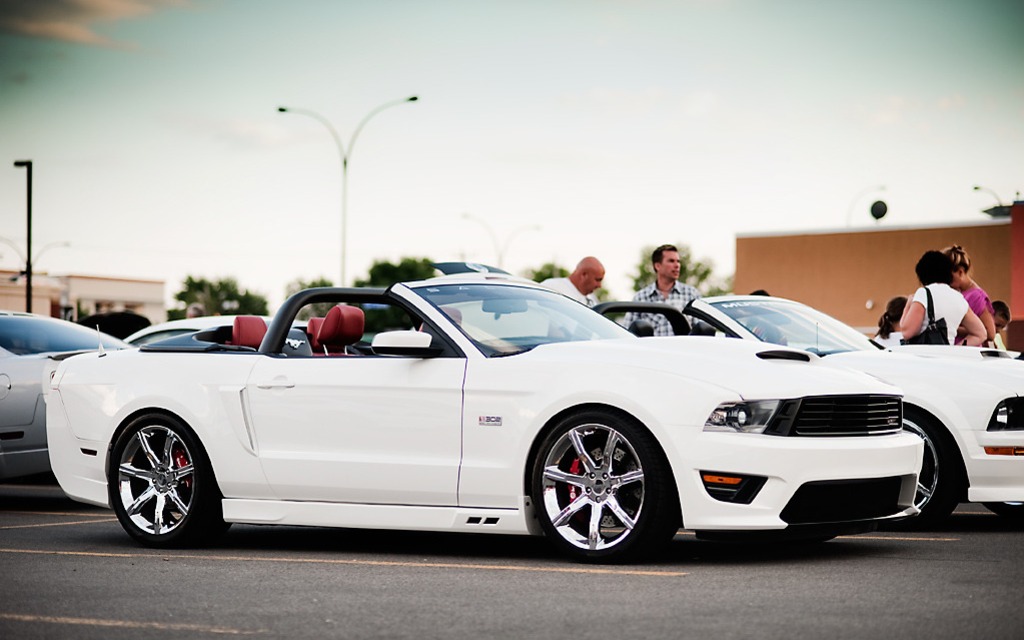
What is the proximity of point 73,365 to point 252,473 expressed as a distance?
5.81ft

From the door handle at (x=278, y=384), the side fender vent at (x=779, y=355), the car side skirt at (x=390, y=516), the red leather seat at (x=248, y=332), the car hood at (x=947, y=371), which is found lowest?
the car side skirt at (x=390, y=516)

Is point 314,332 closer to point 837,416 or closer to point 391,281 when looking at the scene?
point 837,416

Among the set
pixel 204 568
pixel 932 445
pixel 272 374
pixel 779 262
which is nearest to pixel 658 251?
pixel 932 445

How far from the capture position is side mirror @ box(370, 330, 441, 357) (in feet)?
26.0

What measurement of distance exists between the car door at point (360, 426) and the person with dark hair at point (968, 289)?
524 centimetres

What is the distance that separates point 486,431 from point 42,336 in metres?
6.14

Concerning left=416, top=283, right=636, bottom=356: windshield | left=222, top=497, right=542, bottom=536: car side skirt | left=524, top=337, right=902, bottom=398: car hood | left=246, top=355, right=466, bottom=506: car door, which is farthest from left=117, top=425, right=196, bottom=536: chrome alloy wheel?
left=524, top=337, right=902, bottom=398: car hood

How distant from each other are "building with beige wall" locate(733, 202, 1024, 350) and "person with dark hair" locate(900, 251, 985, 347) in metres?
33.9

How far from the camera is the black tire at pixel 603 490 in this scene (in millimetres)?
7266

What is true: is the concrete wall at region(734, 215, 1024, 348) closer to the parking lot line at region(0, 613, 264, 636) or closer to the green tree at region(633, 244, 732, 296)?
the parking lot line at region(0, 613, 264, 636)

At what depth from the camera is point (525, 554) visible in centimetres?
805

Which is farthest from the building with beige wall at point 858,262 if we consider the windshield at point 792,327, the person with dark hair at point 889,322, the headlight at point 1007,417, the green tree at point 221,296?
the green tree at point 221,296

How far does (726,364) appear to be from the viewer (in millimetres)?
7465

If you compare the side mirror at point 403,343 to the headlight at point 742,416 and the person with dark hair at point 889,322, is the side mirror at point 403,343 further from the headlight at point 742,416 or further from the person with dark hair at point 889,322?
the person with dark hair at point 889,322
